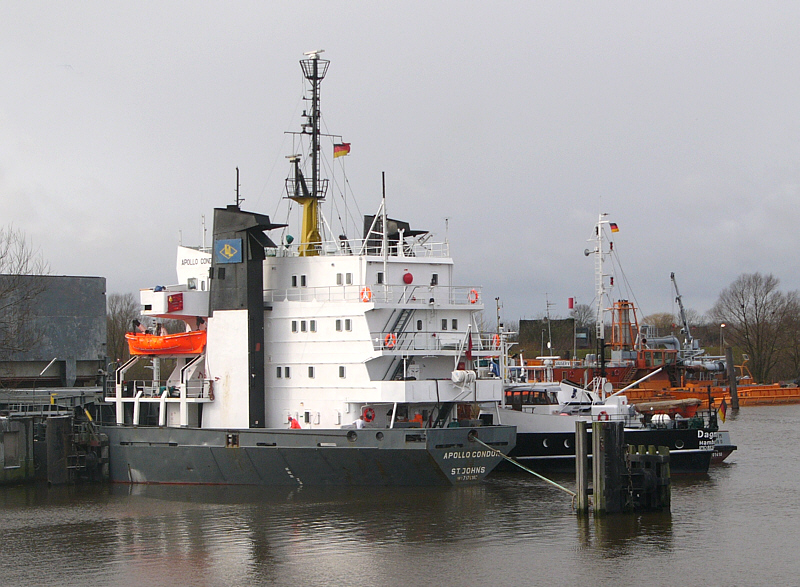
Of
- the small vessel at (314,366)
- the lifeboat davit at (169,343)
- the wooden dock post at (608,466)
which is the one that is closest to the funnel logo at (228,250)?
the small vessel at (314,366)

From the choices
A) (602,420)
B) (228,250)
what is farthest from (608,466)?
(228,250)

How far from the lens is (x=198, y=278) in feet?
113

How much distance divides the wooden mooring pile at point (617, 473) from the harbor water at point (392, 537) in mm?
421

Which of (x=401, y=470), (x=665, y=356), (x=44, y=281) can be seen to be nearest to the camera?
(x=401, y=470)

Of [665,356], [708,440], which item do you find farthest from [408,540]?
[665,356]

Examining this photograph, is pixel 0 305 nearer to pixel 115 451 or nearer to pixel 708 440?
pixel 115 451

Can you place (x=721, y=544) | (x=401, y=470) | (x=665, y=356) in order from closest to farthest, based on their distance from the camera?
(x=721, y=544) < (x=401, y=470) < (x=665, y=356)

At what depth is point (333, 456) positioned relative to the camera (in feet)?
98.0

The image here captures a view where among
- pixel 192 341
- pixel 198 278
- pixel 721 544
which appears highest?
pixel 198 278

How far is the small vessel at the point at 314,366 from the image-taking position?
98.3 ft

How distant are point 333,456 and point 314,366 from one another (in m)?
3.06

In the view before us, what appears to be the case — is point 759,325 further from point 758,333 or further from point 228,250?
point 228,250

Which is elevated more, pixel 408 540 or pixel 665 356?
pixel 665 356

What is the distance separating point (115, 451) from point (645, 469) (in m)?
17.5
